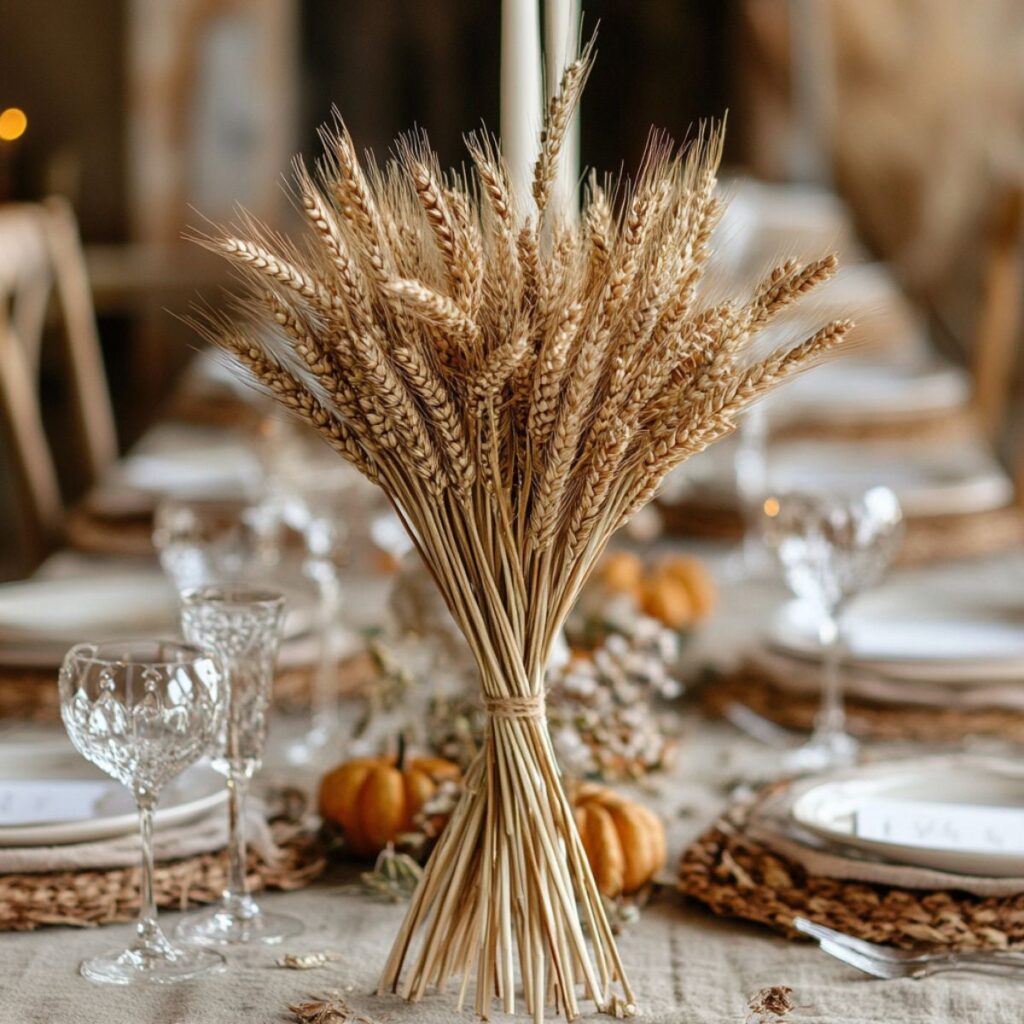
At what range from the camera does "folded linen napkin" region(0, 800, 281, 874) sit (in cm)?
96

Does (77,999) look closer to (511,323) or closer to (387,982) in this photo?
(387,982)

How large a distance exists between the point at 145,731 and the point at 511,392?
281 mm

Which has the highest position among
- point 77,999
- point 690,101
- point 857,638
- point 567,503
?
point 690,101

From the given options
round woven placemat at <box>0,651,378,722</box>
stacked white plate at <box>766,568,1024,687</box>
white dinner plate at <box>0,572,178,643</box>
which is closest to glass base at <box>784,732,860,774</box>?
stacked white plate at <box>766,568,1024,687</box>

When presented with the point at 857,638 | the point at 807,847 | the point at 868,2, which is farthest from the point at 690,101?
the point at 807,847

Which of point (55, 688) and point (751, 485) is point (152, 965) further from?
point (751, 485)

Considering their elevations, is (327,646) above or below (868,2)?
below

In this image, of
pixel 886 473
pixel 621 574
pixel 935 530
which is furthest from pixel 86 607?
pixel 886 473

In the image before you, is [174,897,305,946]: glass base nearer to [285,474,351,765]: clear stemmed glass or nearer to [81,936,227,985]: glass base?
[81,936,227,985]: glass base

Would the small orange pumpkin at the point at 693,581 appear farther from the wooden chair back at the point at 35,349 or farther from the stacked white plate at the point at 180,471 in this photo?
the wooden chair back at the point at 35,349

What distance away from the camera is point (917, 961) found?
0.88m

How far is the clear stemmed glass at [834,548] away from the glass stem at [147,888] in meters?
0.64

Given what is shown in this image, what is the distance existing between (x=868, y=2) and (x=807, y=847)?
5.68 m

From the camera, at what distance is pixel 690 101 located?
6820mm
